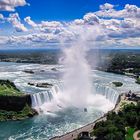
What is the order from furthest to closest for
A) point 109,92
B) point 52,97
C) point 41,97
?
point 109,92 < point 52,97 < point 41,97

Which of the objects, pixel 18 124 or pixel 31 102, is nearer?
pixel 18 124

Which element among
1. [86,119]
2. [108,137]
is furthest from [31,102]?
[108,137]

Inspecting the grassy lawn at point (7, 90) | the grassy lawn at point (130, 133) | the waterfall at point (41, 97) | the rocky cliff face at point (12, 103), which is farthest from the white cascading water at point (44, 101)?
the grassy lawn at point (130, 133)

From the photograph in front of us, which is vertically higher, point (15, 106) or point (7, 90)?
A: point (7, 90)

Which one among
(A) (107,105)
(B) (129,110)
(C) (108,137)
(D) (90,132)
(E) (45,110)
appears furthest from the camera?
Answer: (A) (107,105)

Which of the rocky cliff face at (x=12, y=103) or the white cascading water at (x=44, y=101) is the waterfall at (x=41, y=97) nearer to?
the white cascading water at (x=44, y=101)

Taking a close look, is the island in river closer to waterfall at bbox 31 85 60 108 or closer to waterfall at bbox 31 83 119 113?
waterfall at bbox 31 85 60 108

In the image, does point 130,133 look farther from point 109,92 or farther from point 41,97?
point 109,92

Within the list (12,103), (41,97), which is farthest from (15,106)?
(41,97)

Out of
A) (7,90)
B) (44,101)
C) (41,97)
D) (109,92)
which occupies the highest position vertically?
(7,90)

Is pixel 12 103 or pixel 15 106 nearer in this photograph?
→ pixel 15 106

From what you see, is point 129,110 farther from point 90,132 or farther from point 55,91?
point 55,91
